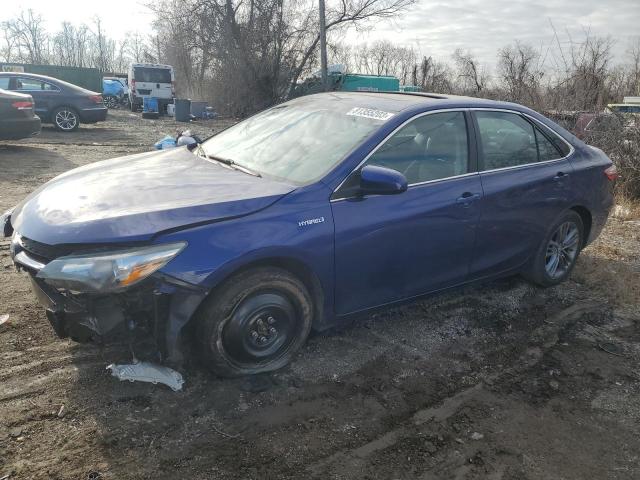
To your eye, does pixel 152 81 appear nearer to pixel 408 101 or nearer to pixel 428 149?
pixel 408 101

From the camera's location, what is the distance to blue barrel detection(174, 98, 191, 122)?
73.5 ft

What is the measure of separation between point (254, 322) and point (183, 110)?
21.1m

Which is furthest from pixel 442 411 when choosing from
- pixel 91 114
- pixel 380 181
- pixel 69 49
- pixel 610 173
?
pixel 69 49

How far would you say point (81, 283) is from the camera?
257 centimetres

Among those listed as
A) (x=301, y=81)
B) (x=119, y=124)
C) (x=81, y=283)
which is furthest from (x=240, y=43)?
(x=81, y=283)

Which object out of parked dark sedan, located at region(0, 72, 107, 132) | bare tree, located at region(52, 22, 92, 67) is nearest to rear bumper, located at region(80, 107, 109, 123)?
parked dark sedan, located at region(0, 72, 107, 132)

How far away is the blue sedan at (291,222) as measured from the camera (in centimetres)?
270

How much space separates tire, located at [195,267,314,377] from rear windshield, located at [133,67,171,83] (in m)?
25.7

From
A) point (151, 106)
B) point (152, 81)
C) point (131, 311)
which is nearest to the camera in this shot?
point (131, 311)

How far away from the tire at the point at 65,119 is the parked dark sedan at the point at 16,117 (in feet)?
14.3

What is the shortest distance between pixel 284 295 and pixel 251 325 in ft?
0.87

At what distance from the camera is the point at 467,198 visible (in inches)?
149

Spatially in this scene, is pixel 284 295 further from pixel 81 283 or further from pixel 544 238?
pixel 544 238

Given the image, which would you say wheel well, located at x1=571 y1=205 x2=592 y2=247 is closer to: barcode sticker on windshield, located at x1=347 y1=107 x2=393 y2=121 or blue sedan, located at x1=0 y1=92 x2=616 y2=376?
blue sedan, located at x1=0 y1=92 x2=616 y2=376
